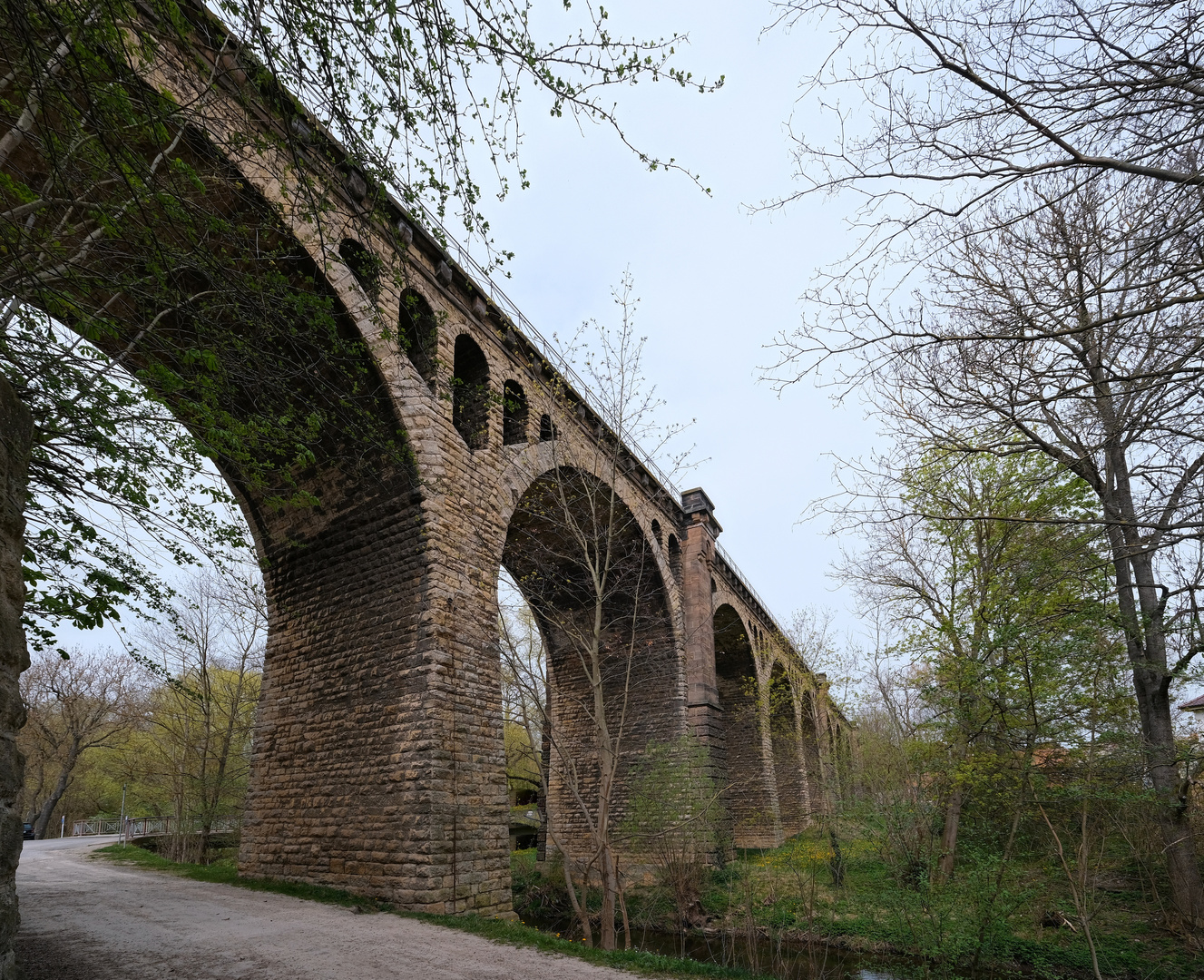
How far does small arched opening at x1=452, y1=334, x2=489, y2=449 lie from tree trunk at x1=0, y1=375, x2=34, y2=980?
6.94 meters

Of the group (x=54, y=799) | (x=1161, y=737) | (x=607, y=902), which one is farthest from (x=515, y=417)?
(x=54, y=799)

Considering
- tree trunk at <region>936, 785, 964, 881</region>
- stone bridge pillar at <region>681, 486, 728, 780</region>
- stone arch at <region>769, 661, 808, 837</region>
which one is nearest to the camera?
tree trunk at <region>936, 785, 964, 881</region>

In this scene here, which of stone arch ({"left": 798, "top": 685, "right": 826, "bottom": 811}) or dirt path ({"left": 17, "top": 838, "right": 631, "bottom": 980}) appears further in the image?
stone arch ({"left": 798, "top": 685, "right": 826, "bottom": 811})

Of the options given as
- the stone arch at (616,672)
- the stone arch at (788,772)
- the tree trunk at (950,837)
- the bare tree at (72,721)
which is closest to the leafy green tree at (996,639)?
the tree trunk at (950,837)

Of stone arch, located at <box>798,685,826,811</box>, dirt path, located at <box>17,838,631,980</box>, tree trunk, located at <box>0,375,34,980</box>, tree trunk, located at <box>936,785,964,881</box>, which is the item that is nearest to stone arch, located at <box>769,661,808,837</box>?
stone arch, located at <box>798,685,826,811</box>

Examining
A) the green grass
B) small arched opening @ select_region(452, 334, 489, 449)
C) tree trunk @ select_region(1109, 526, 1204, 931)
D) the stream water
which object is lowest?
the stream water

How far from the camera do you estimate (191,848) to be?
17.0m

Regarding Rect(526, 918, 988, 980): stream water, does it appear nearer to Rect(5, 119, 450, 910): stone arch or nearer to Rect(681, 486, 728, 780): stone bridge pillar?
Rect(5, 119, 450, 910): stone arch

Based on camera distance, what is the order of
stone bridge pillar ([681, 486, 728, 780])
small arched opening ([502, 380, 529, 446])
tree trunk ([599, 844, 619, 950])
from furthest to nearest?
1. stone bridge pillar ([681, 486, 728, 780])
2. small arched opening ([502, 380, 529, 446])
3. tree trunk ([599, 844, 619, 950])

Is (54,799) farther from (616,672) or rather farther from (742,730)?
(742,730)

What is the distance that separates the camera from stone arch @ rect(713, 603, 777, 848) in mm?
21453

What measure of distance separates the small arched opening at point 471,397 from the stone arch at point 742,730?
40.8 ft

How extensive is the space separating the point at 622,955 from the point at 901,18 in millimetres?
6853

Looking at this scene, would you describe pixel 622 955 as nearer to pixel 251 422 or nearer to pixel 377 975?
pixel 377 975
